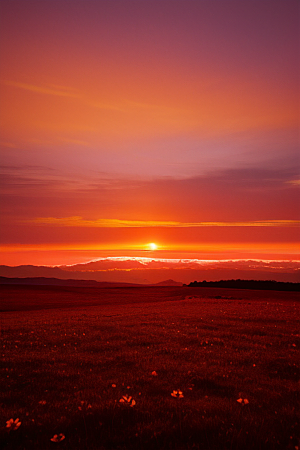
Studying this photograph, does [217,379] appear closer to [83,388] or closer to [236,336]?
[83,388]

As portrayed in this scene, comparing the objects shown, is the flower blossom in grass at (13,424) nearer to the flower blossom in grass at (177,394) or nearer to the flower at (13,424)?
the flower at (13,424)

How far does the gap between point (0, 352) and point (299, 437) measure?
12.7 meters

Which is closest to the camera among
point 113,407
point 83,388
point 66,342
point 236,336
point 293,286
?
point 113,407

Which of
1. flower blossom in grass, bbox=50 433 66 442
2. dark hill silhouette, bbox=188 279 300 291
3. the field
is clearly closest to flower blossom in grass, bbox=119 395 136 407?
the field

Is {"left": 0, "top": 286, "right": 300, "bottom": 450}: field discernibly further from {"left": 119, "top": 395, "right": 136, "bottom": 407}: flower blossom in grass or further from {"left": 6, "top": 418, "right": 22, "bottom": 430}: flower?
{"left": 6, "top": 418, "right": 22, "bottom": 430}: flower

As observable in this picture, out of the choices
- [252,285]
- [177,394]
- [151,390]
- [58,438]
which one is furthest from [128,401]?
[252,285]

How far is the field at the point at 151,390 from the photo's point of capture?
770cm

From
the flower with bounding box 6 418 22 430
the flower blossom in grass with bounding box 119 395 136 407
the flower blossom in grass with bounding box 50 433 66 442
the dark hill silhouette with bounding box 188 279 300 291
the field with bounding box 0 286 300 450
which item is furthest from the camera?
the dark hill silhouette with bounding box 188 279 300 291

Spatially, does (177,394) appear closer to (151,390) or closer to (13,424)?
(151,390)

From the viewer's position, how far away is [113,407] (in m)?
9.02

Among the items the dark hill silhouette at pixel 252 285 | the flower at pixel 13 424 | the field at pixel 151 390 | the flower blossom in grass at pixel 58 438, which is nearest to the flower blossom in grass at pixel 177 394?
the field at pixel 151 390

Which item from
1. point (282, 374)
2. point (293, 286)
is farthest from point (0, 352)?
point (293, 286)

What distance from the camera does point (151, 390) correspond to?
10.3 m

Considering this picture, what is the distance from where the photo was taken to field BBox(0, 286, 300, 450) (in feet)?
25.3
